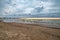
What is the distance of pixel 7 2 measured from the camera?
4.41ft

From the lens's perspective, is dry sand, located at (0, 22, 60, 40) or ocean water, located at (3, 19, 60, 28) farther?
ocean water, located at (3, 19, 60, 28)

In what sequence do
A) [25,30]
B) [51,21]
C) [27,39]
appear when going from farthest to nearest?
[51,21], [25,30], [27,39]

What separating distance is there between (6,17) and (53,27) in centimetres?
54

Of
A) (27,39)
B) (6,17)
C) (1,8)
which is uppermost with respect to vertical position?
(1,8)

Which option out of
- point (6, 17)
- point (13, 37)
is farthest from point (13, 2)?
point (13, 37)

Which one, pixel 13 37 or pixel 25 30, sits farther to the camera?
pixel 25 30

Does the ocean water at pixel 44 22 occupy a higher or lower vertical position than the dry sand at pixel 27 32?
higher

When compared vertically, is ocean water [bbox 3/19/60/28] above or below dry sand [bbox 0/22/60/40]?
above

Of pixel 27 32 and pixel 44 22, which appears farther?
pixel 44 22

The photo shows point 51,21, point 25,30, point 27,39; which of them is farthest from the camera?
point 51,21

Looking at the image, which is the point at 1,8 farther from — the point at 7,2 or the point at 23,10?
the point at 23,10

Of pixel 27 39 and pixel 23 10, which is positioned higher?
pixel 23 10

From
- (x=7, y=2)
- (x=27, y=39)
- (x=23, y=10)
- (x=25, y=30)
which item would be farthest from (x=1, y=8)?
(x=27, y=39)

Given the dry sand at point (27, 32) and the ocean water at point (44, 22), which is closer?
the dry sand at point (27, 32)
